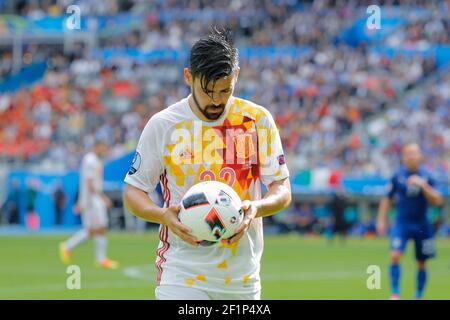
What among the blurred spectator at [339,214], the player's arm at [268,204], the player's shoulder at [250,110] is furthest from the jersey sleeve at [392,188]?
the blurred spectator at [339,214]

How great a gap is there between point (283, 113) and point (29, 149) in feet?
32.3

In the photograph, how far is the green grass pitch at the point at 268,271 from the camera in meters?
15.8

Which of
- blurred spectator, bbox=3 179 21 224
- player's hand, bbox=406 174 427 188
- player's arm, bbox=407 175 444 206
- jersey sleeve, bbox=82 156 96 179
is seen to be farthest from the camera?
blurred spectator, bbox=3 179 21 224

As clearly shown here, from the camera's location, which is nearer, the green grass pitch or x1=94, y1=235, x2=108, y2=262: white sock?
the green grass pitch

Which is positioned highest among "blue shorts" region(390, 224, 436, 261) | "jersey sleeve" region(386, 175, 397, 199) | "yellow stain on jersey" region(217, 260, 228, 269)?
"yellow stain on jersey" region(217, 260, 228, 269)

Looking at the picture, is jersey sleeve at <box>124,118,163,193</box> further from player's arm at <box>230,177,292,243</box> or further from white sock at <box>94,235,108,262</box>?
white sock at <box>94,235,108,262</box>

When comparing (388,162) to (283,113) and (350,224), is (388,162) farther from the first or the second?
(283,113)

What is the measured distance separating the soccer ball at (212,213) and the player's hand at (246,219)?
2 cm

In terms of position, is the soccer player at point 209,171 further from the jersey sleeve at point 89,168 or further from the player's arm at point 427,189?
the jersey sleeve at point 89,168

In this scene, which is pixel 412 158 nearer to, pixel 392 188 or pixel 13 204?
pixel 392 188

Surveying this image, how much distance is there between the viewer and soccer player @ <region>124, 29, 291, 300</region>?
19.8ft

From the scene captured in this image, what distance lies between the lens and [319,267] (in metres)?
21.6

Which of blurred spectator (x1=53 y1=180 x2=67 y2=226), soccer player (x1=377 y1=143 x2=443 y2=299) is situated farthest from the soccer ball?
blurred spectator (x1=53 y1=180 x2=67 y2=226)

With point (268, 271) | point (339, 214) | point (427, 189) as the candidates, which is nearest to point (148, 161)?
point (427, 189)
